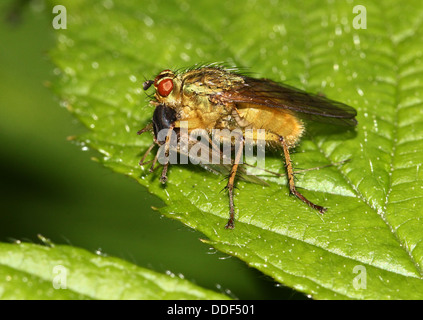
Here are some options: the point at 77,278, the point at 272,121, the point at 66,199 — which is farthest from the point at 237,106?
the point at 66,199

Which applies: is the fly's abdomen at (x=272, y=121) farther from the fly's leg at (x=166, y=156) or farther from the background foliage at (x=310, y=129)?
the fly's leg at (x=166, y=156)

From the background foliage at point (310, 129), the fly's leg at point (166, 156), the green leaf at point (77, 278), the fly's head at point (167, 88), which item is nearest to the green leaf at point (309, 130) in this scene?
the background foliage at point (310, 129)

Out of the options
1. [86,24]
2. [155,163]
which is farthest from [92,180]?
[155,163]

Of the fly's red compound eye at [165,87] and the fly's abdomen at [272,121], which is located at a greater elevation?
the fly's red compound eye at [165,87]

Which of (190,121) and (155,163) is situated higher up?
(190,121)

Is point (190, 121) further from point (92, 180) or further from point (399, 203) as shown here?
point (92, 180)

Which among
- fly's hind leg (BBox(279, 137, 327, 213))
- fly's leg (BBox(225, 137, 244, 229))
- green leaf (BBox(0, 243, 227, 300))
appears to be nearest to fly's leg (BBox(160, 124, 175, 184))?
fly's leg (BBox(225, 137, 244, 229))

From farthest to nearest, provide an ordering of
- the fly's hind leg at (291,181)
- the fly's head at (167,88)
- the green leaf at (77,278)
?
the fly's head at (167,88), the fly's hind leg at (291,181), the green leaf at (77,278)
